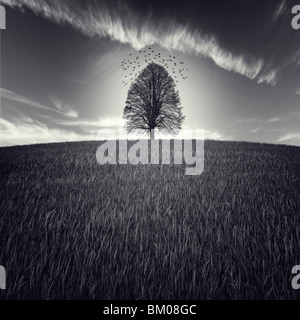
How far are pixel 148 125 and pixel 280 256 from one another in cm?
2909

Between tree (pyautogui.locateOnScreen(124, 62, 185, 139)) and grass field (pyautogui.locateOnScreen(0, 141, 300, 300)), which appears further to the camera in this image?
tree (pyautogui.locateOnScreen(124, 62, 185, 139))

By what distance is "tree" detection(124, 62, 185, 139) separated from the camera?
95.5ft

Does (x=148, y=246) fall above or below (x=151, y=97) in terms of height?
below

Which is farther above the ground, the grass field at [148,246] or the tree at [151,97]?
the tree at [151,97]

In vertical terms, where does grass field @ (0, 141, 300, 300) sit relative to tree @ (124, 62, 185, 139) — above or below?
below

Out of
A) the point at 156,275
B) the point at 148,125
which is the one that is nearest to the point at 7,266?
the point at 156,275

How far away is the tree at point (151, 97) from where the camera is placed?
29094mm

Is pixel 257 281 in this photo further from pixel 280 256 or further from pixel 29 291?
pixel 29 291

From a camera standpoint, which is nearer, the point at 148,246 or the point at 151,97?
the point at 148,246

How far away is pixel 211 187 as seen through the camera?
15.7ft

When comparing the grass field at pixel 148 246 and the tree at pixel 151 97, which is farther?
the tree at pixel 151 97

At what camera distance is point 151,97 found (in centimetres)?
2914
